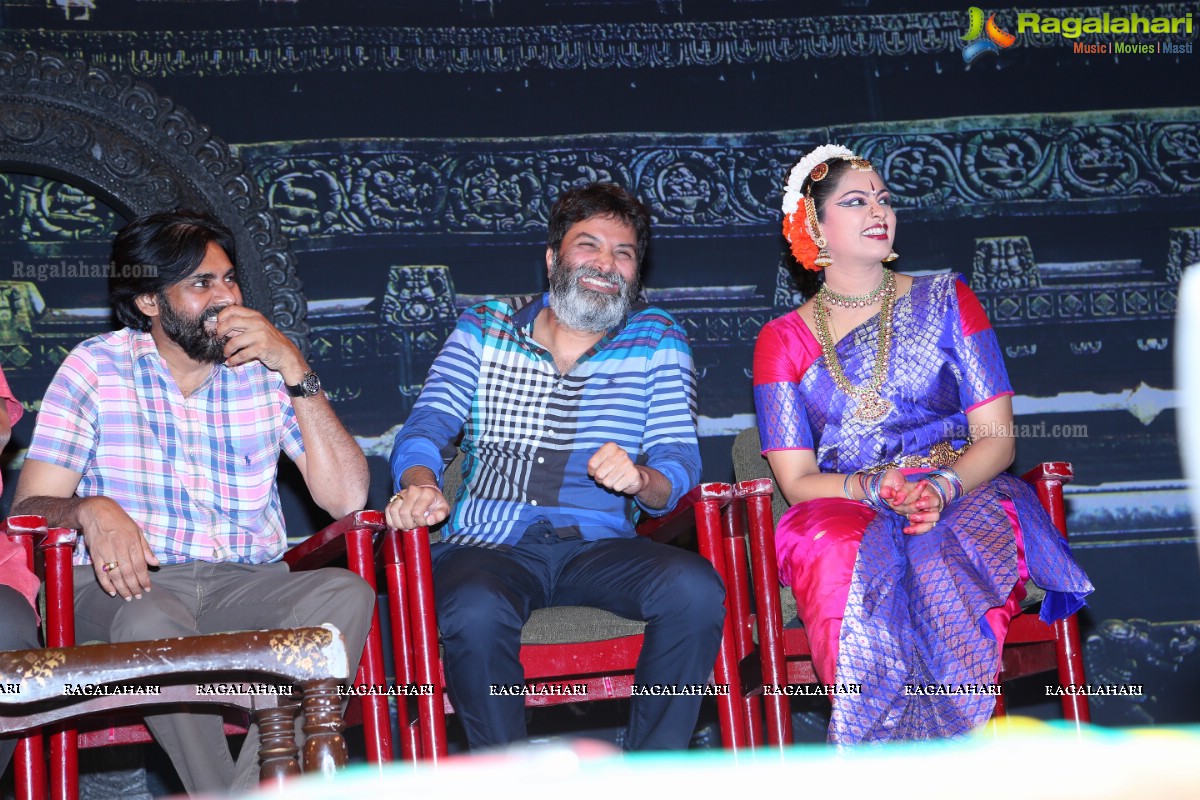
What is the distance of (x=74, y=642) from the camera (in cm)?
269

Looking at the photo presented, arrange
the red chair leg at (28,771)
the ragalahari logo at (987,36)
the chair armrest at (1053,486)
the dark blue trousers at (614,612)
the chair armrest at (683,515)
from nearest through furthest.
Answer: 1. the red chair leg at (28,771)
2. the dark blue trousers at (614,612)
3. the chair armrest at (683,515)
4. the chair armrest at (1053,486)
5. the ragalahari logo at (987,36)

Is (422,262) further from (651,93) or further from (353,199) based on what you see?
(651,93)

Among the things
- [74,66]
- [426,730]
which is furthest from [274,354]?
[74,66]

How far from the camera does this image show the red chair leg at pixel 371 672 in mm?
2764

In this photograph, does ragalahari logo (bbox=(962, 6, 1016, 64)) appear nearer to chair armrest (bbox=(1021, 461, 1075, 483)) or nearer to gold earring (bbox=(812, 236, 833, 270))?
gold earring (bbox=(812, 236, 833, 270))

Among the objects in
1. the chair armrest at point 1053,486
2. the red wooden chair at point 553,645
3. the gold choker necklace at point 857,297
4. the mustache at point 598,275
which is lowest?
the red wooden chair at point 553,645

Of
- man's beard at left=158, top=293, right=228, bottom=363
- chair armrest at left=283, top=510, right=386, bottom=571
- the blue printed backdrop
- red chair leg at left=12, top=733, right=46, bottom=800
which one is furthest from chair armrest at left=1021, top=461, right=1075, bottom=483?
red chair leg at left=12, top=733, right=46, bottom=800

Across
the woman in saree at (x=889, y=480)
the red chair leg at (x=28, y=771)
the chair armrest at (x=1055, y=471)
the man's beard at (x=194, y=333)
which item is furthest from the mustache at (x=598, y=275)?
the red chair leg at (x=28, y=771)

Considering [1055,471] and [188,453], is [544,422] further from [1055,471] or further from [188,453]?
[1055,471]

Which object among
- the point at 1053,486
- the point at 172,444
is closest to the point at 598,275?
the point at 172,444

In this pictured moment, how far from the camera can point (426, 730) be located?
8.87ft

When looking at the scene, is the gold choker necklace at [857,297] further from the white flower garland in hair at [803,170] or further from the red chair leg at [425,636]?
the red chair leg at [425,636]

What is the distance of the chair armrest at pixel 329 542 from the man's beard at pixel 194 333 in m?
0.54

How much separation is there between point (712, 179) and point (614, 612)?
6.18ft
